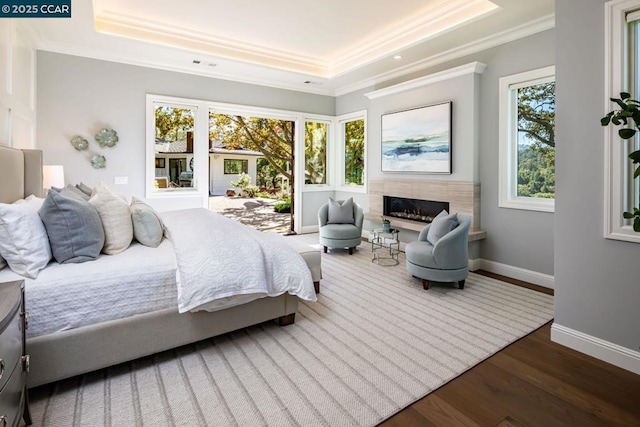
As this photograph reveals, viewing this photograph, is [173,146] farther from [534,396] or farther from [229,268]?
[534,396]

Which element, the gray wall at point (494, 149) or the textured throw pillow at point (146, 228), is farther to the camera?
the gray wall at point (494, 149)

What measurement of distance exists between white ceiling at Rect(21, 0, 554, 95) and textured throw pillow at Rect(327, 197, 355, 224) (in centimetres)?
233

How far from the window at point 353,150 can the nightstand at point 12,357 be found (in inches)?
229

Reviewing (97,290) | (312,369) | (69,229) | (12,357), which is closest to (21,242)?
(69,229)

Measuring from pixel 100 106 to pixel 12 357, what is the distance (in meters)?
4.68

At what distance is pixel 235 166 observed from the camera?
49.7 ft

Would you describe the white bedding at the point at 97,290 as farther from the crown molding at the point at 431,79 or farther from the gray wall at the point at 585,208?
the crown molding at the point at 431,79

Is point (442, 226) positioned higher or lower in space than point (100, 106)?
lower

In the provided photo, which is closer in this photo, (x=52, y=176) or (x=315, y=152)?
(x=52, y=176)

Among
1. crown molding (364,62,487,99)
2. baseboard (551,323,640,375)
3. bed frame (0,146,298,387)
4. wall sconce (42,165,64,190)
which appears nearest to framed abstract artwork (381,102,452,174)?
crown molding (364,62,487,99)

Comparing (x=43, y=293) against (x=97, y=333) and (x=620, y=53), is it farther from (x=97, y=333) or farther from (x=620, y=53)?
(x=620, y=53)

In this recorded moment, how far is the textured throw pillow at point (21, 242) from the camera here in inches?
77.9

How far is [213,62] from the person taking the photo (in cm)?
537

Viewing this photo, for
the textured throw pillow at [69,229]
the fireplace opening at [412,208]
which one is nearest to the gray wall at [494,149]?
the fireplace opening at [412,208]
